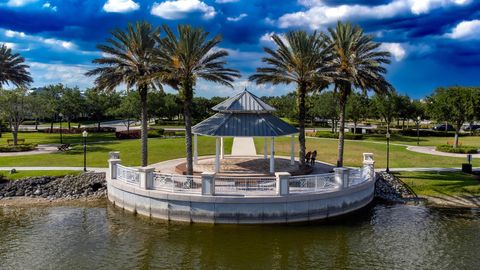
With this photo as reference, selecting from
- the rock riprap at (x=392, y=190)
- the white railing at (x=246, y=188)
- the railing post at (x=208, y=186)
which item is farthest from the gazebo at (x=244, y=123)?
the rock riprap at (x=392, y=190)

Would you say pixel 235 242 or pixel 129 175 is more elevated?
pixel 129 175

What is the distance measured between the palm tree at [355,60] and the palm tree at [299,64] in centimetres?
138

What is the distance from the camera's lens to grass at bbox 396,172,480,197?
2592cm

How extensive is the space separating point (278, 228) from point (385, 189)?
1054cm

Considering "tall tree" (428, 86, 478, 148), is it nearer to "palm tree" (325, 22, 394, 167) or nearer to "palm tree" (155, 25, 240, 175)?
"palm tree" (325, 22, 394, 167)

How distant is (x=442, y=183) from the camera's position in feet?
89.5

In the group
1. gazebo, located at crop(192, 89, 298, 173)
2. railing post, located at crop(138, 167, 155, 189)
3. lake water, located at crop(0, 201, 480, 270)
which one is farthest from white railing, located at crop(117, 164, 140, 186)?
gazebo, located at crop(192, 89, 298, 173)

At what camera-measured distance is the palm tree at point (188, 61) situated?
2466 centimetres

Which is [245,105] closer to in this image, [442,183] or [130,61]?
[130,61]

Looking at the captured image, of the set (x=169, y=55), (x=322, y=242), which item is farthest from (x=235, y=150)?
(x=322, y=242)

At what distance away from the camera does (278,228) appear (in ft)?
64.7

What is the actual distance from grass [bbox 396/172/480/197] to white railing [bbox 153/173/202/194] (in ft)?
49.5

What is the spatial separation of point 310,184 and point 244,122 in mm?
7105

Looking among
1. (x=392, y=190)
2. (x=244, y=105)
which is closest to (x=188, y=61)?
(x=244, y=105)
